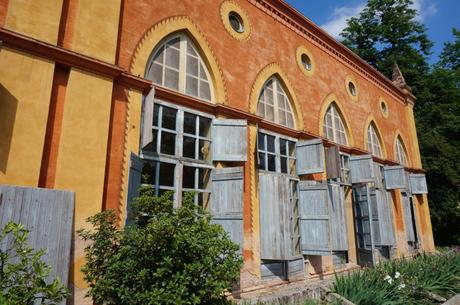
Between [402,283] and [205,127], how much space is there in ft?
16.2

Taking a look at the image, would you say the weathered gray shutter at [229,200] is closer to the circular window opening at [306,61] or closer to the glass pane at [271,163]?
the glass pane at [271,163]

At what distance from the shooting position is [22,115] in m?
4.06

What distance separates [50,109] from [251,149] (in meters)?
4.13

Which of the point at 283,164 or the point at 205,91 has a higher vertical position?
the point at 205,91

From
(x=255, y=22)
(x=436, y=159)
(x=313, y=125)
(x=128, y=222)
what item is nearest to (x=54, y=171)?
(x=128, y=222)

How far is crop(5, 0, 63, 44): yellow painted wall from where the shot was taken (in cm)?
429

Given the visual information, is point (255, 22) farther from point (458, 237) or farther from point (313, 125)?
point (458, 237)

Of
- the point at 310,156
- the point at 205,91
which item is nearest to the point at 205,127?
the point at 205,91

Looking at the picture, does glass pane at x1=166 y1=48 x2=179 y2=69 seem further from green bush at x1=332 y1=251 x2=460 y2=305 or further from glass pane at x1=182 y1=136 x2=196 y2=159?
green bush at x1=332 y1=251 x2=460 y2=305

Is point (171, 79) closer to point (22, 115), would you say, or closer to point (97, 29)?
point (97, 29)

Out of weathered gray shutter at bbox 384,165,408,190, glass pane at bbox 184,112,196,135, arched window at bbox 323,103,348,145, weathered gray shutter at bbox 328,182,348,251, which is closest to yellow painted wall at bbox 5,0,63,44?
glass pane at bbox 184,112,196,135

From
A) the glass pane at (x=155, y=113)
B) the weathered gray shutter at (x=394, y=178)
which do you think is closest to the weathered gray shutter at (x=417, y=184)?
the weathered gray shutter at (x=394, y=178)

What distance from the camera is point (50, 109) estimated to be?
Answer: 4.45 metres

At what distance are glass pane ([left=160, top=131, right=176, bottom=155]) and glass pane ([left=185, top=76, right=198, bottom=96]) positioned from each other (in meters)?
1.16
